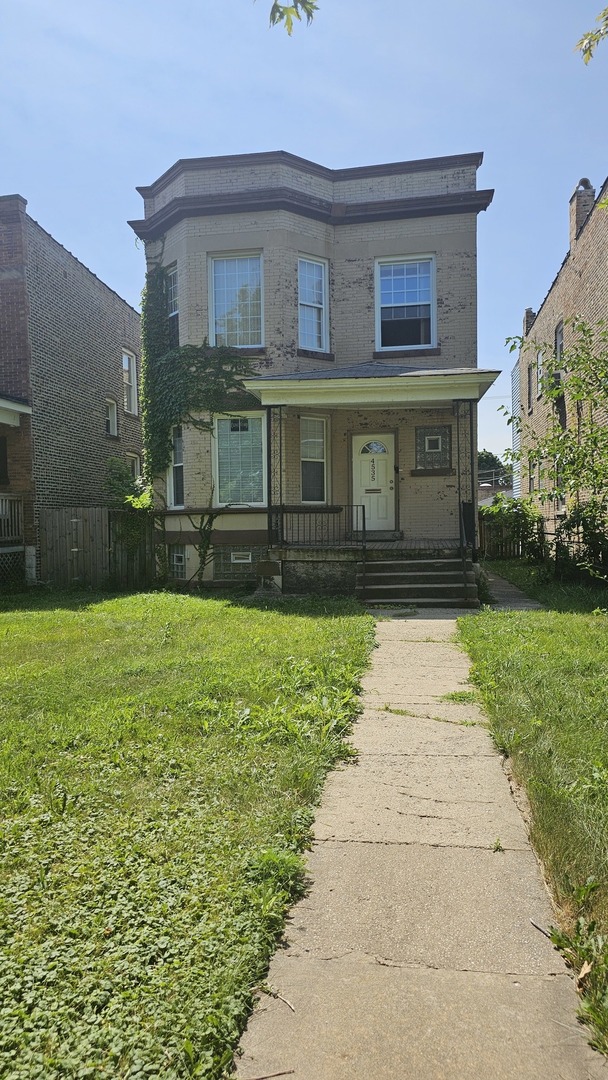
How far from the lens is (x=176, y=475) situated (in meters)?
14.9

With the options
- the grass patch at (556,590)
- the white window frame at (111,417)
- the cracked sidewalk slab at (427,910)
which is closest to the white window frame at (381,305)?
the grass patch at (556,590)

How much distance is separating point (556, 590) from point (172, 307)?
1001cm

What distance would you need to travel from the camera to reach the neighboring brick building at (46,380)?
15430 millimetres

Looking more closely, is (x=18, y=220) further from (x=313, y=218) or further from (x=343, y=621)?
(x=343, y=621)

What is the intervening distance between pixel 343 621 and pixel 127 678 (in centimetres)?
363

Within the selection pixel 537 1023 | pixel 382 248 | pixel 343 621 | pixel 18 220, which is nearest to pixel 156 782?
pixel 537 1023

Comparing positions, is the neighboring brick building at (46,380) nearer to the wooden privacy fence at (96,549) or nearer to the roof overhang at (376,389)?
the wooden privacy fence at (96,549)

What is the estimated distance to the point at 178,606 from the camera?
11078 millimetres

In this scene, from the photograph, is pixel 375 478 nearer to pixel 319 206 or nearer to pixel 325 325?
pixel 325 325

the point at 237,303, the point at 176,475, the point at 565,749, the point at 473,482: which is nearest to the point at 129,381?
the point at 176,475

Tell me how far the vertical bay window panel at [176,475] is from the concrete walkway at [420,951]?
11.3 metres

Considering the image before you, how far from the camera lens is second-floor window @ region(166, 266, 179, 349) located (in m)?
14.8

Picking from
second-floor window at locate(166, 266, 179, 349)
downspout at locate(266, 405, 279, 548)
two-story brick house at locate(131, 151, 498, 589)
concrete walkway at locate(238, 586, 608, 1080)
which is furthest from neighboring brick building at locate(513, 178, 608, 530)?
concrete walkway at locate(238, 586, 608, 1080)

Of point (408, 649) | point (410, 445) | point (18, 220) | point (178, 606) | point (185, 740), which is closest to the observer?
point (185, 740)
